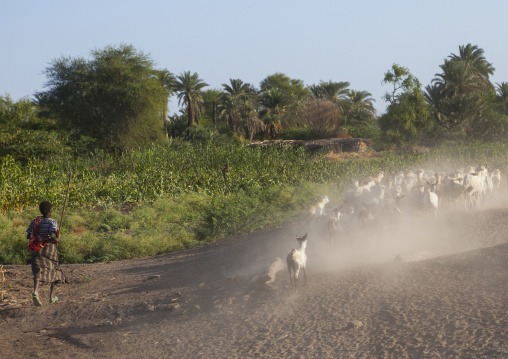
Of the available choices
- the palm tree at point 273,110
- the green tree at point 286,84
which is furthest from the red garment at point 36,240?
the green tree at point 286,84

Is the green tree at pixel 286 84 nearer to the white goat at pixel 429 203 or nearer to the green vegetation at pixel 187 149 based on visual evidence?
the green vegetation at pixel 187 149

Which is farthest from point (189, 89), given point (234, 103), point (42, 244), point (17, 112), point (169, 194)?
point (42, 244)

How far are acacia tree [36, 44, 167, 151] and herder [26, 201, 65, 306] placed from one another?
31.2 metres

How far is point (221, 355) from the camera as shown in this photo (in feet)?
20.5

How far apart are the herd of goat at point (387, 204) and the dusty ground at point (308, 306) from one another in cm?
30

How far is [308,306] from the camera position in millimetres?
7309

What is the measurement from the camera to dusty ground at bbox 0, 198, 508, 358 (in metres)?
6.02

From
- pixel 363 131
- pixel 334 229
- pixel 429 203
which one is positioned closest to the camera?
pixel 334 229

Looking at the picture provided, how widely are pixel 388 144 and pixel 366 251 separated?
3833cm

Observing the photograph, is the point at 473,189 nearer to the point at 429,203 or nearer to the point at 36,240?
the point at 429,203

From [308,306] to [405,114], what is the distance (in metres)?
42.2

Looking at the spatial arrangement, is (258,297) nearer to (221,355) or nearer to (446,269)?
(221,355)

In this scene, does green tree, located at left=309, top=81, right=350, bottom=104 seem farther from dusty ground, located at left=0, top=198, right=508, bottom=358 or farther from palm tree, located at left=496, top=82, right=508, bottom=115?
dusty ground, located at left=0, top=198, right=508, bottom=358

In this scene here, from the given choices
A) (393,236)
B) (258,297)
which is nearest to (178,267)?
(258,297)
